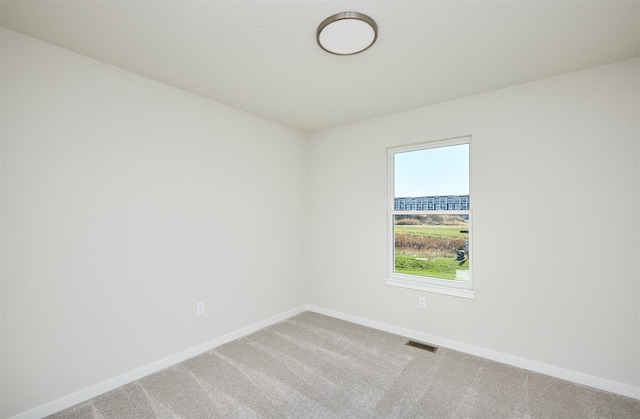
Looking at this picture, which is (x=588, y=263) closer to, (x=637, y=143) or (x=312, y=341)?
(x=637, y=143)

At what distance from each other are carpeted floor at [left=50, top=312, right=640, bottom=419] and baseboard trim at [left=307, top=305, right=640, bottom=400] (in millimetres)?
60

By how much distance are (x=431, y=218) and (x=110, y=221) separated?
3.04 meters

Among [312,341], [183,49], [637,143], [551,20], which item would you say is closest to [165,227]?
[183,49]

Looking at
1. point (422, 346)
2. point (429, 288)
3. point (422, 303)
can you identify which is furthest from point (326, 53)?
point (422, 346)

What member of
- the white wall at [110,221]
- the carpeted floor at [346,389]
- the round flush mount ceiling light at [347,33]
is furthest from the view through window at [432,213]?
the white wall at [110,221]

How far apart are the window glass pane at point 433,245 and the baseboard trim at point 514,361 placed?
2.11 feet

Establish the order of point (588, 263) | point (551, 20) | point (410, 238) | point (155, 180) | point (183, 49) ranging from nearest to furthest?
point (551, 20) → point (183, 49) → point (588, 263) → point (155, 180) → point (410, 238)

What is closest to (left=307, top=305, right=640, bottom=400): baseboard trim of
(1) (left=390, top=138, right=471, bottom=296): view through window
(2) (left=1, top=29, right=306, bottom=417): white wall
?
(1) (left=390, top=138, right=471, bottom=296): view through window

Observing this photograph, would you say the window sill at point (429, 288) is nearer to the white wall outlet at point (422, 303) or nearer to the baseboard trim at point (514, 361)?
the white wall outlet at point (422, 303)

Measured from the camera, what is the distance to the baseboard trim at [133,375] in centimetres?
198

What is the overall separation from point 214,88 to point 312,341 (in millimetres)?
2706

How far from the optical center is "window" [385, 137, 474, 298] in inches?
120

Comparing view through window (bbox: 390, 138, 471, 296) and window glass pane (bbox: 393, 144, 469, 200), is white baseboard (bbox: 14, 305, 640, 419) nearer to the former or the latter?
view through window (bbox: 390, 138, 471, 296)

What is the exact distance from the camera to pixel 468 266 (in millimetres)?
3000
